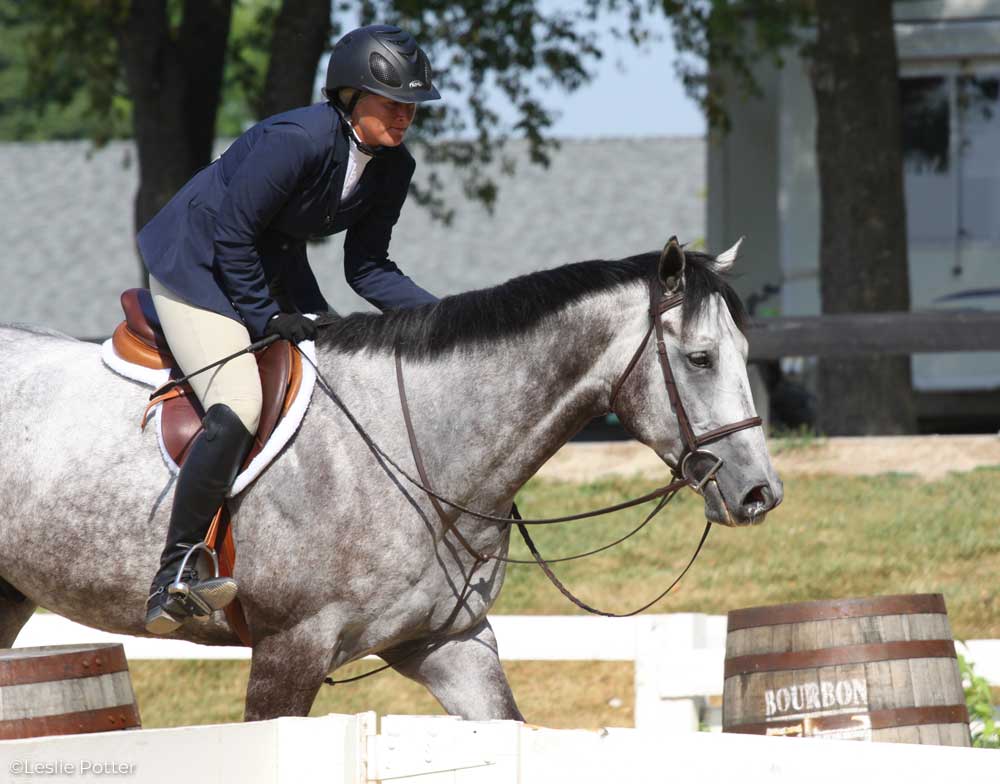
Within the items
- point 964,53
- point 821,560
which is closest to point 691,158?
point 964,53

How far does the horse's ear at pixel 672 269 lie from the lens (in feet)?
15.0

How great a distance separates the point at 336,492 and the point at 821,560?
5384mm

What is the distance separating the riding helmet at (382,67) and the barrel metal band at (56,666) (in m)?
1.94

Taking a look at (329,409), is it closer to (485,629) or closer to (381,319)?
(381,319)

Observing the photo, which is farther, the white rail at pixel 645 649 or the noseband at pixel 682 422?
the white rail at pixel 645 649

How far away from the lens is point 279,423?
474 cm

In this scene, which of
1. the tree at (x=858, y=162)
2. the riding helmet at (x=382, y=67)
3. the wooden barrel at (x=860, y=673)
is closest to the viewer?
the riding helmet at (x=382, y=67)

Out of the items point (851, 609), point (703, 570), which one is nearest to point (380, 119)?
point (851, 609)

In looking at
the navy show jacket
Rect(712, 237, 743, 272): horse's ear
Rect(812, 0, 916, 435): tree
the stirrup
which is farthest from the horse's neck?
Rect(812, 0, 916, 435): tree

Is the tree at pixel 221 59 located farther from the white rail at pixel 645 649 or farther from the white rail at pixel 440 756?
the white rail at pixel 440 756

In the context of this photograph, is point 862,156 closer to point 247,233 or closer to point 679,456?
point 679,456

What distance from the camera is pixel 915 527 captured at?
9.63 meters

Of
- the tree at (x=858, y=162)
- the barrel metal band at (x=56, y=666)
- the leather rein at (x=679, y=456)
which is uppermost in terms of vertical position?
the tree at (x=858, y=162)

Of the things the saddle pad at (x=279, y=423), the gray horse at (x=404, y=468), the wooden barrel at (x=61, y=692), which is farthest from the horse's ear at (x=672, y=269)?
the wooden barrel at (x=61, y=692)
